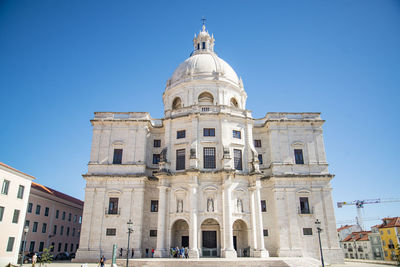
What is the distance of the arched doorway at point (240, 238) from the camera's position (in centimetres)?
3288

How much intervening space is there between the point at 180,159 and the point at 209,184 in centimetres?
487

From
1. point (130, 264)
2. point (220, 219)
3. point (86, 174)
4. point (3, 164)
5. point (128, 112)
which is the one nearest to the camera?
point (130, 264)

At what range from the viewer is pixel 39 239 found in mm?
38938

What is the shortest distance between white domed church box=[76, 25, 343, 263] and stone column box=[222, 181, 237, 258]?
11cm

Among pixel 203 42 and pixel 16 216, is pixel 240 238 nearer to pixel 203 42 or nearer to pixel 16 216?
pixel 16 216

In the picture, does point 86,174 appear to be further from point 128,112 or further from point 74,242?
point 74,242

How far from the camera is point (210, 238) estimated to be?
32875 millimetres

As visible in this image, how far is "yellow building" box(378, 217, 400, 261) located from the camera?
5319 centimetres

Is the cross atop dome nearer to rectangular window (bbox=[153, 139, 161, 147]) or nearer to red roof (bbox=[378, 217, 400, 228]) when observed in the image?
rectangular window (bbox=[153, 139, 161, 147])

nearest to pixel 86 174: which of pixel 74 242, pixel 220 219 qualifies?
pixel 220 219

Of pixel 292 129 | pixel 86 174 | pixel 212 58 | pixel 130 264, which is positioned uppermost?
pixel 212 58

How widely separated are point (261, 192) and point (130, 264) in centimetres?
1808

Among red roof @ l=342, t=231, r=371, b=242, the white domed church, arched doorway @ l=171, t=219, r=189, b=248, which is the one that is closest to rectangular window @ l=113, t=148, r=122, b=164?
the white domed church

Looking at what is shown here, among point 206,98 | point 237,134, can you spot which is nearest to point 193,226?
point 237,134
